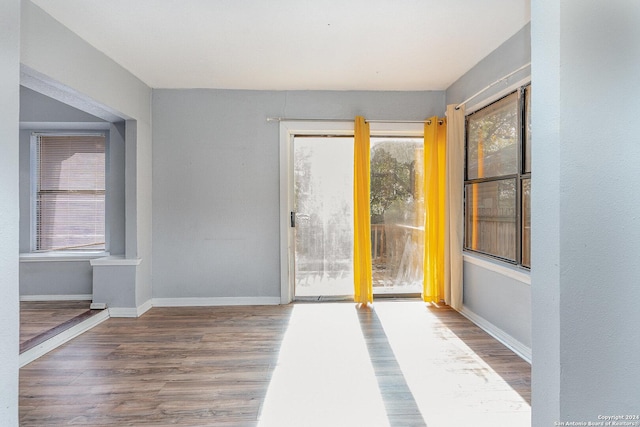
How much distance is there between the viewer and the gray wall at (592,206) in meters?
1.00

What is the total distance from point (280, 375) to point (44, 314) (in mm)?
2730

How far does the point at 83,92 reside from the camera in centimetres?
277

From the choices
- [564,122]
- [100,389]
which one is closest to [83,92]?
[100,389]

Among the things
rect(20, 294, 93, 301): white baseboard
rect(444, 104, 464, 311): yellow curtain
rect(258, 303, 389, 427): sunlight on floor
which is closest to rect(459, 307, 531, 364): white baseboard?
rect(444, 104, 464, 311): yellow curtain

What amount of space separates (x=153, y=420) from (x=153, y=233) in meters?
2.52

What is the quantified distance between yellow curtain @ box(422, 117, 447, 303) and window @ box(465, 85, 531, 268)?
0.30 m

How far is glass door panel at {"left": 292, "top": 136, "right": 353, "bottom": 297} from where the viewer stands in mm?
4188

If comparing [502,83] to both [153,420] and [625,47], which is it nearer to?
[625,47]

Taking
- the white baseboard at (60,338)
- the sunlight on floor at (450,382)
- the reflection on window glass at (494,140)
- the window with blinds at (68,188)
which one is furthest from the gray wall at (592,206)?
the window with blinds at (68,188)

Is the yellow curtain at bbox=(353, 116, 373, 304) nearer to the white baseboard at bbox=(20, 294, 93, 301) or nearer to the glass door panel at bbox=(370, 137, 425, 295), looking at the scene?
the glass door panel at bbox=(370, 137, 425, 295)

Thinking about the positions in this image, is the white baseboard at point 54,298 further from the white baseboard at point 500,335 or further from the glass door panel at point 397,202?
the white baseboard at point 500,335

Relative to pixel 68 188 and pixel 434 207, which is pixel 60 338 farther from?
pixel 434 207

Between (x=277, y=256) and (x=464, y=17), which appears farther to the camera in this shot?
(x=277, y=256)

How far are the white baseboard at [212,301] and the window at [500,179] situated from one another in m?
2.33
